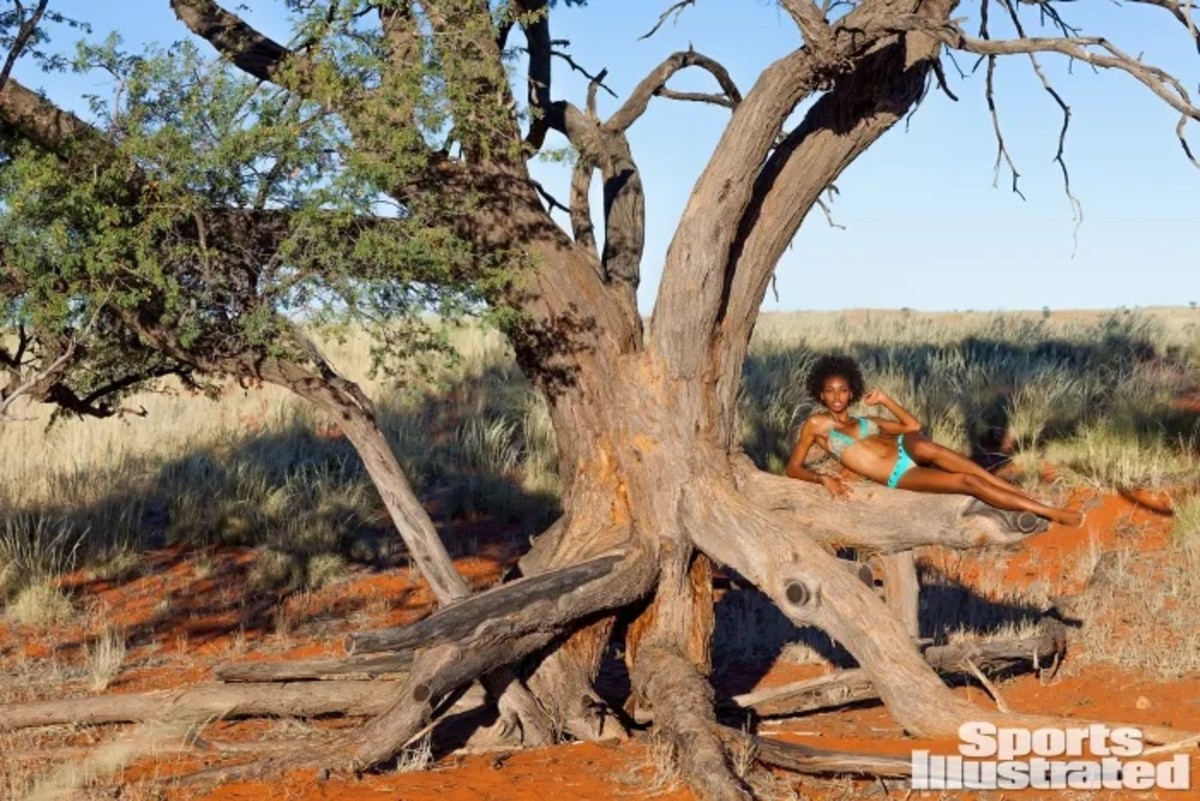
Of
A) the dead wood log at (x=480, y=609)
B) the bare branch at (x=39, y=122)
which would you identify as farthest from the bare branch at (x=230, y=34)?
the dead wood log at (x=480, y=609)

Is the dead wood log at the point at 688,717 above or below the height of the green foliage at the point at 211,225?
below

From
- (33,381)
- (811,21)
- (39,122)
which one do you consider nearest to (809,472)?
(811,21)

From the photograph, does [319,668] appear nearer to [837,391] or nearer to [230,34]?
[837,391]

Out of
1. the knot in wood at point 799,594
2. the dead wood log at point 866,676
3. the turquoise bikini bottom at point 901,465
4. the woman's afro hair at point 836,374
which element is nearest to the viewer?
the knot in wood at point 799,594

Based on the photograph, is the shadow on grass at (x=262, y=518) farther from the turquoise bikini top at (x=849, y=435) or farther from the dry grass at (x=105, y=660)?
the turquoise bikini top at (x=849, y=435)

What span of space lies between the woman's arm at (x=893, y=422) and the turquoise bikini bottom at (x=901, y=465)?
0.20ft

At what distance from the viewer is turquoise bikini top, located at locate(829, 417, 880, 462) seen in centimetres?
901

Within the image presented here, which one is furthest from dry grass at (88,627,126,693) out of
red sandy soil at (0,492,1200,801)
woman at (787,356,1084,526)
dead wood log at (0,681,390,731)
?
woman at (787,356,1084,526)

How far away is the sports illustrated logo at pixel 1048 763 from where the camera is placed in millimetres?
7531

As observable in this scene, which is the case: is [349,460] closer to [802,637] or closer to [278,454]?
[278,454]

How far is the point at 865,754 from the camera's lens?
7559mm

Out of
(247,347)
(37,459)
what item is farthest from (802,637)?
(37,459)

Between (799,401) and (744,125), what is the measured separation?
9.12 metres

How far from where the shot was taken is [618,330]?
31.0 ft
